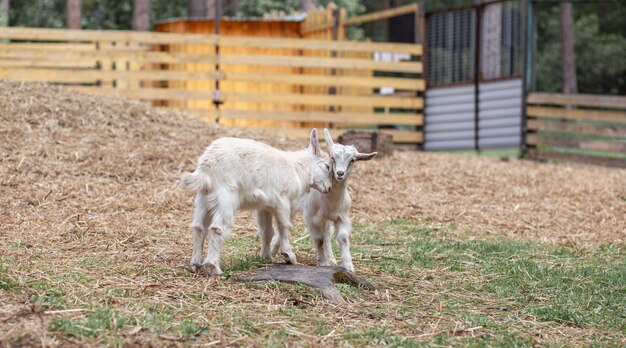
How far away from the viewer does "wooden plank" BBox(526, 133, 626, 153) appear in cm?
1762

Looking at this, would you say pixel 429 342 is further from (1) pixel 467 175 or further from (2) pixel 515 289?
(1) pixel 467 175

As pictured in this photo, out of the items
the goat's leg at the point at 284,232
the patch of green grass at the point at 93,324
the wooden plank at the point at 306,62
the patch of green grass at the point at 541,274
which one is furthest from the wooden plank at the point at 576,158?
the patch of green grass at the point at 93,324

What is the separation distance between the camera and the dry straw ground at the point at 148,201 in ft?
21.0

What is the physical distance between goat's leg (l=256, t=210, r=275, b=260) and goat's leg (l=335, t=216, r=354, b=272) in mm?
552

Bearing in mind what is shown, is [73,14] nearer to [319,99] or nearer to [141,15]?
[141,15]

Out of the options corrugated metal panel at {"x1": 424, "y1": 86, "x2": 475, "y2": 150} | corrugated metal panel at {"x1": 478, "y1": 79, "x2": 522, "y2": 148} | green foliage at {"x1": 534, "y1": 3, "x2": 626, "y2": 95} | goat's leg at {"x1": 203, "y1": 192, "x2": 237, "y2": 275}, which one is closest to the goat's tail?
goat's leg at {"x1": 203, "y1": 192, "x2": 237, "y2": 275}

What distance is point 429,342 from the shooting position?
18.6ft

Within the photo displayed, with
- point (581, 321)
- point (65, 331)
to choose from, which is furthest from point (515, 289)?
point (65, 331)

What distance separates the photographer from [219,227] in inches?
268

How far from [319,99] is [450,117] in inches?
114

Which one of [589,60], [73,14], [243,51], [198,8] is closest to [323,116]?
[243,51]

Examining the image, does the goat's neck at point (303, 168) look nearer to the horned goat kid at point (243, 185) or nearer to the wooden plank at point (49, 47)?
the horned goat kid at point (243, 185)

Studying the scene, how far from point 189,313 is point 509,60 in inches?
590

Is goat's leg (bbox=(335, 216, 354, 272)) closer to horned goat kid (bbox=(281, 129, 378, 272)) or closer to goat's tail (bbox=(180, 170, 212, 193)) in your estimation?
horned goat kid (bbox=(281, 129, 378, 272))
